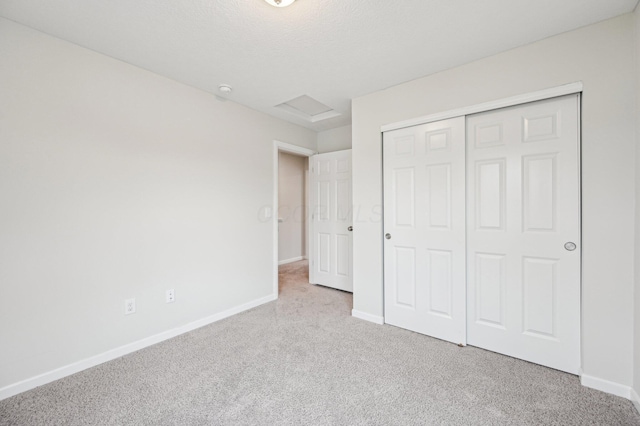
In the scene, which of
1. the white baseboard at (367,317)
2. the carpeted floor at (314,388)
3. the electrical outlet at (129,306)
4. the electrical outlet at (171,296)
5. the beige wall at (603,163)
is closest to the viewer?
the carpeted floor at (314,388)

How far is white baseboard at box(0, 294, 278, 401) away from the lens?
67.5 inches

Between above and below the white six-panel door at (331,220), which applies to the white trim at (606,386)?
below

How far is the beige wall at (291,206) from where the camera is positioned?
5.55 meters

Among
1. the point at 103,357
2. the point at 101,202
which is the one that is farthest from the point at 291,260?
the point at 101,202

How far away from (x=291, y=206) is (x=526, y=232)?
4.38 m

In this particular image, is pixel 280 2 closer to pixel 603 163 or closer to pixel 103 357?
pixel 603 163

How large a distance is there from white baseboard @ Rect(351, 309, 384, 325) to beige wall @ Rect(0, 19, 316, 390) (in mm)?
1352

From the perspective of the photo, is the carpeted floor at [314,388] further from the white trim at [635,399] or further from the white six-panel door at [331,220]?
the white six-panel door at [331,220]

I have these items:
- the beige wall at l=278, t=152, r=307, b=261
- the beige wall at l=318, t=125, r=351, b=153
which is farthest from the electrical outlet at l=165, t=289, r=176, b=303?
the beige wall at l=278, t=152, r=307, b=261

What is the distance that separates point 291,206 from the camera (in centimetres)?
579

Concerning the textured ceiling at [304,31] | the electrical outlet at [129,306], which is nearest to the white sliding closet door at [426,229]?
the textured ceiling at [304,31]

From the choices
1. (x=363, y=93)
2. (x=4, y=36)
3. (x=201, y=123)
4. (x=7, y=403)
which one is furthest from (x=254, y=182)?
(x=7, y=403)

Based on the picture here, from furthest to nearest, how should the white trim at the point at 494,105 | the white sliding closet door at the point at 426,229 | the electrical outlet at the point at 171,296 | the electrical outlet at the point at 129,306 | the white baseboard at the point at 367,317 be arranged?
the white baseboard at the point at 367,317, the electrical outlet at the point at 171,296, the white sliding closet door at the point at 426,229, the electrical outlet at the point at 129,306, the white trim at the point at 494,105

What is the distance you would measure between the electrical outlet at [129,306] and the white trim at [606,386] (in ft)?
11.1
